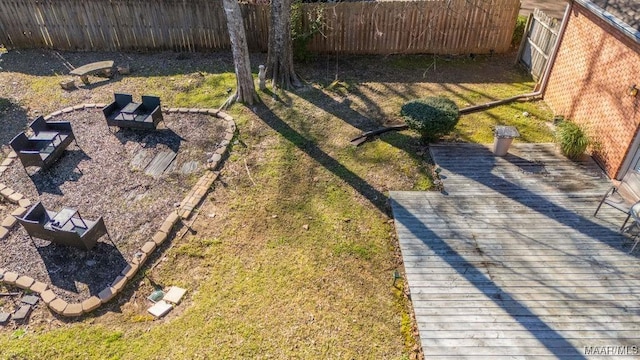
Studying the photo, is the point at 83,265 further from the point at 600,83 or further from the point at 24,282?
the point at 600,83

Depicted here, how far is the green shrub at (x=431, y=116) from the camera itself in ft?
28.2

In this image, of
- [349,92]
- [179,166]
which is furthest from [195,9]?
[179,166]

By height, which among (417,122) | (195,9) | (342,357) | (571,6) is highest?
(571,6)

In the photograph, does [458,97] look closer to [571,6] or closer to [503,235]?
[571,6]

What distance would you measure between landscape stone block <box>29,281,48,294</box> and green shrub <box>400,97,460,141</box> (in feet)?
23.4

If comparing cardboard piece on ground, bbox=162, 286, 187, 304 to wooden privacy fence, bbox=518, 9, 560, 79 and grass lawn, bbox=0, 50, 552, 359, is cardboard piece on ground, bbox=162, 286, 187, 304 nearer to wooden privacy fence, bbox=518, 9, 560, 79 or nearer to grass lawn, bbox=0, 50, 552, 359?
grass lawn, bbox=0, 50, 552, 359

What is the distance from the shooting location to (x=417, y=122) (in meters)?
8.66

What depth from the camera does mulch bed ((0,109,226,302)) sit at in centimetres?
642

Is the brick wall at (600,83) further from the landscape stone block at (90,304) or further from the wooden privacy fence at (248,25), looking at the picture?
the landscape stone block at (90,304)

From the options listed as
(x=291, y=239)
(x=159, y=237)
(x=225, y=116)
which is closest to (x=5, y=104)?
(x=225, y=116)

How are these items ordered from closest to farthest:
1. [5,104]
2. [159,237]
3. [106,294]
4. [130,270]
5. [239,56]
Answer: [106,294] < [130,270] < [159,237] < [239,56] < [5,104]

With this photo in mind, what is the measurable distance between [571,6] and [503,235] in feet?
20.1

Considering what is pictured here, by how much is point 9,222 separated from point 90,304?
8.69 feet

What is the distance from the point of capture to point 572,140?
8.54 metres
